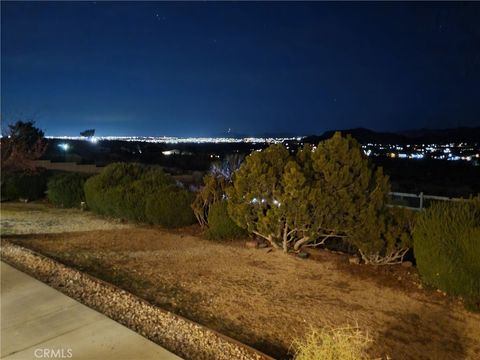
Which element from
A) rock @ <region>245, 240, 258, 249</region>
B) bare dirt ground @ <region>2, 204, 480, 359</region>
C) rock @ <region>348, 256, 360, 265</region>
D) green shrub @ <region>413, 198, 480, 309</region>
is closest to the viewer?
bare dirt ground @ <region>2, 204, 480, 359</region>

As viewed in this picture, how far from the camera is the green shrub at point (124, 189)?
47.8 ft

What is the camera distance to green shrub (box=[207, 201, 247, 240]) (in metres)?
11.7

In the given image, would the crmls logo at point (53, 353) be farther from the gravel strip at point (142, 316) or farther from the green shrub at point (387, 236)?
the green shrub at point (387, 236)

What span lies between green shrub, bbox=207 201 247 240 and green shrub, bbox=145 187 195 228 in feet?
5.33

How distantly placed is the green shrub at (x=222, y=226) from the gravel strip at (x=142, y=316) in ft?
12.5

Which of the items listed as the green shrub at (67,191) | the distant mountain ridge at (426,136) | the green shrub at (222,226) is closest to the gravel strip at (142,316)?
the green shrub at (222,226)

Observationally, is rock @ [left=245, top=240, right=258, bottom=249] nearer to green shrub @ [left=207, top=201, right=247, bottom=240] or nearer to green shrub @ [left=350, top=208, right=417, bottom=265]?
green shrub @ [left=207, top=201, right=247, bottom=240]

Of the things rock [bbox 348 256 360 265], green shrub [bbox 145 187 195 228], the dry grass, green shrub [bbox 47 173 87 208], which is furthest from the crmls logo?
green shrub [bbox 47 173 87 208]

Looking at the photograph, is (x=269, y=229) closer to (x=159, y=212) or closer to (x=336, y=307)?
(x=336, y=307)

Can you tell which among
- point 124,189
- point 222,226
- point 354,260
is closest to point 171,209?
point 222,226

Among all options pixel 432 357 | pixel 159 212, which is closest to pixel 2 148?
pixel 159 212

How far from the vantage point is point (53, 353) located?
5.22 metres

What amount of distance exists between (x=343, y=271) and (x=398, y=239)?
3.75ft

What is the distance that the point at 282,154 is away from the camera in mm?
10453
